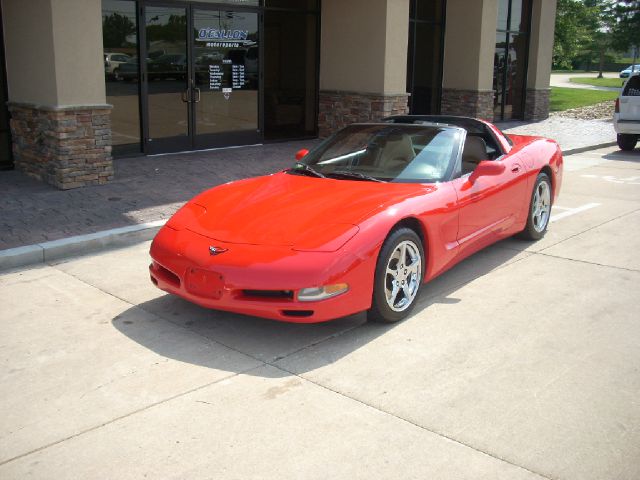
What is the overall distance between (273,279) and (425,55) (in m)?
14.5

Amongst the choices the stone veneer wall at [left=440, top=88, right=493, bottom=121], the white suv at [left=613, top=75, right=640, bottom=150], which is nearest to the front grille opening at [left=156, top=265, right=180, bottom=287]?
the white suv at [left=613, top=75, right=640, bottom=150]

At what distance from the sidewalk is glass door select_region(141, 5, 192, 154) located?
16.3 inches

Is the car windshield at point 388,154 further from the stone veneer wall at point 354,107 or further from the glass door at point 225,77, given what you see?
the stone veneer wall at point 354,107

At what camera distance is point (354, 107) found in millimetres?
15141

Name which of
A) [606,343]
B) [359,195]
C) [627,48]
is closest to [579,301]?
[606,343]

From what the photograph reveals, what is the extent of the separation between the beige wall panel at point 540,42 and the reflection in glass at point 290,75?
7.83 m

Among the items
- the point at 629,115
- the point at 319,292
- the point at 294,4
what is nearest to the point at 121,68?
the point at 294,4

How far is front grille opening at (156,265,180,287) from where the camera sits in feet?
17.4

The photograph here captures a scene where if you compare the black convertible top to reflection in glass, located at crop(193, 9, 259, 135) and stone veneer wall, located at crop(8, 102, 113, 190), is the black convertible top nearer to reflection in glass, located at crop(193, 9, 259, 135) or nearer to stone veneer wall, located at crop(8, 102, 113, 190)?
stone veneer wall, located at crop(8, 102, 113, 190)

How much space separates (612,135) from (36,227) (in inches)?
581

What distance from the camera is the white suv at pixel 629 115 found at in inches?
615

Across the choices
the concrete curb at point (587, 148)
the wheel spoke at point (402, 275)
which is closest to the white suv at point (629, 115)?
the concrete curb at point (587, 148)

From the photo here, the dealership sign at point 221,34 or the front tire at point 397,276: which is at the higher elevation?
the dealership sign at point 221,34

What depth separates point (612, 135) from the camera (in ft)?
59.3
